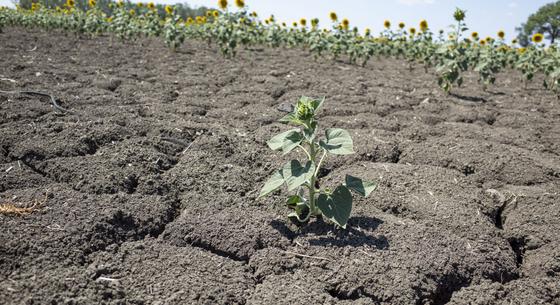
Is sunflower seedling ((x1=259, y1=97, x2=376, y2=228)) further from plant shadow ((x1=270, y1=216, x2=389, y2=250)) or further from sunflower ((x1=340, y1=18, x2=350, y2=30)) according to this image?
sunflower ((x1=340, y1=18, x2=350, y2=30))

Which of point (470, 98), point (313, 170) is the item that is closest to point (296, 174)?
point (313, 170)

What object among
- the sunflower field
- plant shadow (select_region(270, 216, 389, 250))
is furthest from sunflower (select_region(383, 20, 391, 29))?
plant shadow (select_region(270, 216, 389, 250))

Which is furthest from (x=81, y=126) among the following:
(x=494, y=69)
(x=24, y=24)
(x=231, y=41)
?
(x=24, y=24)

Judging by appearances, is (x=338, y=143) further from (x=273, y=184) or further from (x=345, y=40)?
(x=345, y=40)

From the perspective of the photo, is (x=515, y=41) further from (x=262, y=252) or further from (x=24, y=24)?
(x=24, y=24)

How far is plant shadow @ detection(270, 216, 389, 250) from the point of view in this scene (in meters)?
1.91

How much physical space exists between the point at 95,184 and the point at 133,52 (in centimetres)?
507

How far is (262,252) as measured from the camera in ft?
6.16

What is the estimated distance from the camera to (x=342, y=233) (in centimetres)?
197

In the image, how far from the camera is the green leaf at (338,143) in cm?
182

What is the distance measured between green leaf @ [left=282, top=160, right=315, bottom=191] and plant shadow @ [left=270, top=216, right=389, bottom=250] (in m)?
0.25

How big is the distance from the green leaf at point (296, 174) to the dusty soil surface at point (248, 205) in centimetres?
25

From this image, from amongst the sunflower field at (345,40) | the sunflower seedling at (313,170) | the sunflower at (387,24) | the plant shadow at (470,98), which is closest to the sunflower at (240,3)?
the sunflower field at (345,40)

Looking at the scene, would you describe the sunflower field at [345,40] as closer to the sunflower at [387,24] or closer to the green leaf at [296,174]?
the sunflower at [387,24]
